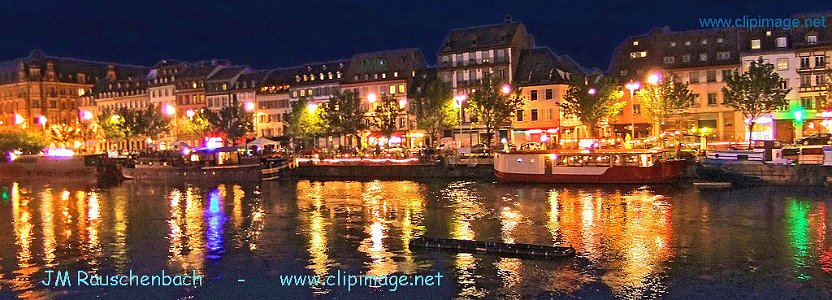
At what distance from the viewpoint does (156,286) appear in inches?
910

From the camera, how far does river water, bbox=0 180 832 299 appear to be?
21938mm

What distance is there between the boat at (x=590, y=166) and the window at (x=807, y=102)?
2877 centimetres

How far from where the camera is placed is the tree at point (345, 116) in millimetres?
85250

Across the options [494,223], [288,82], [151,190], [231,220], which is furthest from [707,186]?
[288,82]

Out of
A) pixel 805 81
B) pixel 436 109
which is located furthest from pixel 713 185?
pixel 436 109

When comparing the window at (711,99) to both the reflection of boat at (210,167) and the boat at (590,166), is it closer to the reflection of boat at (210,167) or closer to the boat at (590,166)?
the boat at (590,166)

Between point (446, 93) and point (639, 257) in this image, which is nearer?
point (639, 257)

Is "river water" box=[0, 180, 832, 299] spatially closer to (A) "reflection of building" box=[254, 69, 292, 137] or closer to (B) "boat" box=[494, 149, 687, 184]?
(B) "boat" box=[494, 149, 687, 184]

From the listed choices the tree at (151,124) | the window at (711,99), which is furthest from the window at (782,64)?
the tree at (151,124)

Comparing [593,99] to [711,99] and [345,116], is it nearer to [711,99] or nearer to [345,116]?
[711,99]

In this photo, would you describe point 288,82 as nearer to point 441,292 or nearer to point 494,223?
point 494,223

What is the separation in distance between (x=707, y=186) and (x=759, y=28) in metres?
36.6

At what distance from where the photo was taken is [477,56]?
290 feet

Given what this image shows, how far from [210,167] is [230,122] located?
34.0 meters
